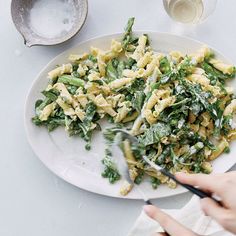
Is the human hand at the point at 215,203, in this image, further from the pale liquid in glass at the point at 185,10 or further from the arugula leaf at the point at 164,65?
the pale liquid in glass at the point at 185,10

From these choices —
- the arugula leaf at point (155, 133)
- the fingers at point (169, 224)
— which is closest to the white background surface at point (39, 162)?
the arugula leaf at point (155, 133)

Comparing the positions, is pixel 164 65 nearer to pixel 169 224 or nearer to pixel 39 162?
pixel 39 162

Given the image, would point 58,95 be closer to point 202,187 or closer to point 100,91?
point 100,91

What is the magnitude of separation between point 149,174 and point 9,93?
1.37 feet

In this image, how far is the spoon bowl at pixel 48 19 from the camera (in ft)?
4.70

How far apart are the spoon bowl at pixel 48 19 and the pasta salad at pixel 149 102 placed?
0.08 meters

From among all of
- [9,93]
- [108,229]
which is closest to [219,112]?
[108,229]

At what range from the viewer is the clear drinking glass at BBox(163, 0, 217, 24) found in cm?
144

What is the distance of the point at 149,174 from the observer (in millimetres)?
1357

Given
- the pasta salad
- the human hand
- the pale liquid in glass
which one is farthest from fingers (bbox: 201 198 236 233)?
the pale liquid in glass

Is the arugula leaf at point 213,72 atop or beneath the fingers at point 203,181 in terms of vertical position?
atop

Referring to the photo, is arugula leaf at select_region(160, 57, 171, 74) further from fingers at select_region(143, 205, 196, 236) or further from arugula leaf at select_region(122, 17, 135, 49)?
fingers at select_region(143, 205, 196, 236)

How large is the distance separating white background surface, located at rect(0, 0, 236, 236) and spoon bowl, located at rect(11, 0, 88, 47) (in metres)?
0.04

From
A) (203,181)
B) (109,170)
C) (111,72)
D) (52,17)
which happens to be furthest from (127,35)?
(203,181)
